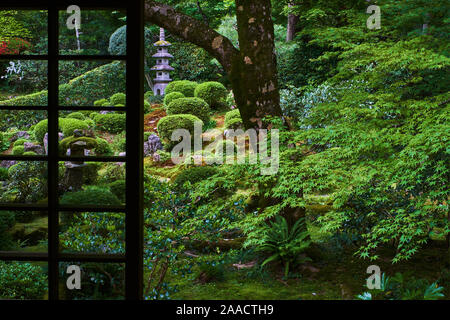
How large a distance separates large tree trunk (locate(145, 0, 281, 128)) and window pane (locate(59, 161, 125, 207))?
1.94 m

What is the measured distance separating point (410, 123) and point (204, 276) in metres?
2.58

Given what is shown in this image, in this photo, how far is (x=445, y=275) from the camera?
190 inches

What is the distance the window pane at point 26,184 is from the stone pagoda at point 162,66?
6.94m

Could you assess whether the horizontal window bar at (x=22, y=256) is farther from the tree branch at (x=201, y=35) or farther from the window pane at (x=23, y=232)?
the window pane at (x=23, y=232)

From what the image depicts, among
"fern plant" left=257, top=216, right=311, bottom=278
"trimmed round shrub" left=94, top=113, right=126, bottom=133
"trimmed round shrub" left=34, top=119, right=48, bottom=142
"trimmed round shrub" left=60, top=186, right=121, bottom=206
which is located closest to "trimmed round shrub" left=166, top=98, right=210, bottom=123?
"trimmed round shrub" left=94, top=113, right=126, bottom=133

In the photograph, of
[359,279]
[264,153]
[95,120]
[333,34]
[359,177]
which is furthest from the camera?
[95,120]

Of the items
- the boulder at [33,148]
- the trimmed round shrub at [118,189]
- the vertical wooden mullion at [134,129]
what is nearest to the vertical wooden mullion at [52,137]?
the vertical wooden mullion at [134,129]

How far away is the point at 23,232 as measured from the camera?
20.2ft

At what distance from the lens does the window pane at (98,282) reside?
4.27 metres

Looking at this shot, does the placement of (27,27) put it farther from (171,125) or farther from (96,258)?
(96,258)

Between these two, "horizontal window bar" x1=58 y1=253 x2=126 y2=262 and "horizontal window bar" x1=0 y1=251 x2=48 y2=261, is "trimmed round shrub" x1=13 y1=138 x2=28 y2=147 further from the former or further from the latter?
"horizontal window bar" x1=58 y1=253 x2=126 y2=262

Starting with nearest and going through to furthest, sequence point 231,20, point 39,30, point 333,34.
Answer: point 333,34, point 231,20, point 39,30
